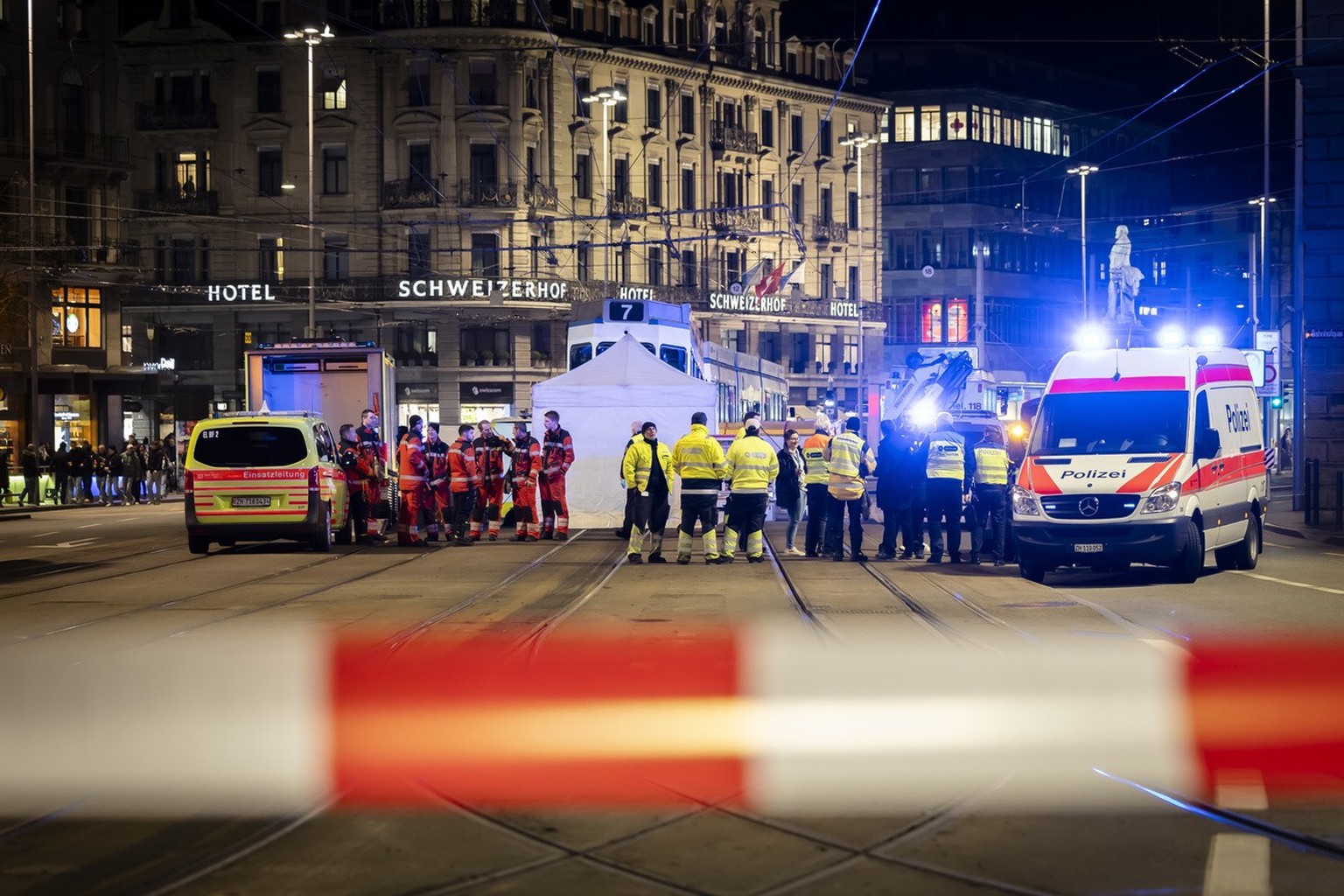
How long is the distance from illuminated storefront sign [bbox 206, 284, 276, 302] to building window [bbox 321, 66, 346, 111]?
750cm

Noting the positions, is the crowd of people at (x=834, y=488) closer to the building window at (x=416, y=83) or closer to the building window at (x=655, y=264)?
the building window at (x=416, y=83)

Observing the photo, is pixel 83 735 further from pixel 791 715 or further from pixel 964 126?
pixel 964 126

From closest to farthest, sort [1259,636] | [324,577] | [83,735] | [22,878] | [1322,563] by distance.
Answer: [22,878], [83,735], [1259,636], [324,577], [1322,563]

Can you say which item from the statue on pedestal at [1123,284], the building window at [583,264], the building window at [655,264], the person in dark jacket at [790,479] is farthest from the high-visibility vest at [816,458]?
the building window at [655,264]

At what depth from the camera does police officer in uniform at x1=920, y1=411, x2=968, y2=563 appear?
23094mm

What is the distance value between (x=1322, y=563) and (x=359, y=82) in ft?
182

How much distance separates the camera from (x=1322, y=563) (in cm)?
2275

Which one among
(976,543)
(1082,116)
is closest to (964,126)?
(1082,116)

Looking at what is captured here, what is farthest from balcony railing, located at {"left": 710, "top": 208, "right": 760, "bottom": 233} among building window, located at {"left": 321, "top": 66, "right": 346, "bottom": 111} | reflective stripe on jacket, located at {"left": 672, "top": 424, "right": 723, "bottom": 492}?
reflective stripe on jacket, located at {"left": 672, "top": 424, "right": 723, "bottom": 492}

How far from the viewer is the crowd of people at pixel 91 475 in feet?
157

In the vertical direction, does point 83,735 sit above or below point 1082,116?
below

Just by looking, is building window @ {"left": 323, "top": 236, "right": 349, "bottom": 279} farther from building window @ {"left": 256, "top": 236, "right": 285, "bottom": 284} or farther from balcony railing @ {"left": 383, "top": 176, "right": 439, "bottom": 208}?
balcony railing @ {"left": 383, "top": 176, "right": 439, "bottom": 208}

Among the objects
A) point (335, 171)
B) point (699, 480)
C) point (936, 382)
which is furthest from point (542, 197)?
point (699, 480)

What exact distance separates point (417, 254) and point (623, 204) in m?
8.53
